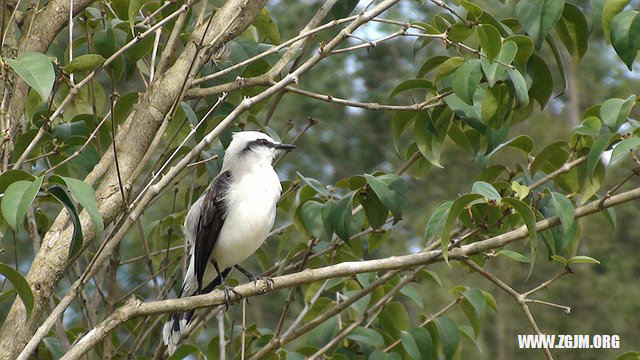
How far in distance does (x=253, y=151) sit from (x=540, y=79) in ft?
4.45

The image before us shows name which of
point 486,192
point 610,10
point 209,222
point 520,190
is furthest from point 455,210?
point 209,222

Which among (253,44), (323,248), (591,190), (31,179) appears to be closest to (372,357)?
(323,248)

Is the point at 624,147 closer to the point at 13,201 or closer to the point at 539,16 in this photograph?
the point at 539,16

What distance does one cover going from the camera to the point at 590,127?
279 centimetres

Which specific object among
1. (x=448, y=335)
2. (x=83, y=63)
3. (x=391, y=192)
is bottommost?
(x=448, y=335)

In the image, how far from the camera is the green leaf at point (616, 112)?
105 inches

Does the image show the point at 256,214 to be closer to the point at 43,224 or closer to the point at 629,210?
the point at 43,224

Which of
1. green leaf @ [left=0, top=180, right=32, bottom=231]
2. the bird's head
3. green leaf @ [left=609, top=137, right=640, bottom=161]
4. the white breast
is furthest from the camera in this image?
the bird's head

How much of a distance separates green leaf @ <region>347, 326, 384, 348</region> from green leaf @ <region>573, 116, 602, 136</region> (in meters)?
0.93

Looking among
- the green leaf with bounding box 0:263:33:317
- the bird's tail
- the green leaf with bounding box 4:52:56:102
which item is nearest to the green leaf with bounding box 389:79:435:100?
the bird's tail

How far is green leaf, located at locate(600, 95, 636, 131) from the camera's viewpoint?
266cm

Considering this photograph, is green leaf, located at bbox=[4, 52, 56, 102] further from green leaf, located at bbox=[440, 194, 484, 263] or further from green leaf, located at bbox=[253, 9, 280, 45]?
green leaf, located at bbox=[253, 9, 280, 45]

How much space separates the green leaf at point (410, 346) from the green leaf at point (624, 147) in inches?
39.0

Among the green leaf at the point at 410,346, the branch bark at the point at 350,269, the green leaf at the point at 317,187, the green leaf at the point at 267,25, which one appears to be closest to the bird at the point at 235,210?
the green leaf at the point at 267,25
